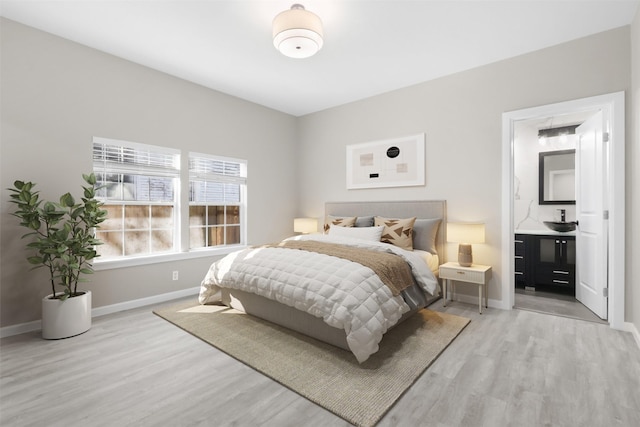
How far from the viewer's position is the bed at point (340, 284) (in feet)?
7.26

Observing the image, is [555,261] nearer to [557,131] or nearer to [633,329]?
[633,329]

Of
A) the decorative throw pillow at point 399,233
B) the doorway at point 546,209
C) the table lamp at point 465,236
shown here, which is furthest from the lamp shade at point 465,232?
the doorway at point 546,209

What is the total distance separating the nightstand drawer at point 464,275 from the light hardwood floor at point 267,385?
0.60m

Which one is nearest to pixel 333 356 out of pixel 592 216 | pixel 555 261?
pixel 592 216

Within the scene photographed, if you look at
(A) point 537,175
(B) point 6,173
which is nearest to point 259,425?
(B) point 6,173

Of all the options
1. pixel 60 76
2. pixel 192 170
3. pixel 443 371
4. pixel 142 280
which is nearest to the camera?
pixel 443 371

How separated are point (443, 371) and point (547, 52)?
11.1 feet

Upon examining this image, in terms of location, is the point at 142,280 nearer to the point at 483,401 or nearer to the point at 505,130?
the point at 483,401

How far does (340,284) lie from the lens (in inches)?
91.6

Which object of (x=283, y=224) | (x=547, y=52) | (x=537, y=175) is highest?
(x=547, y=52)

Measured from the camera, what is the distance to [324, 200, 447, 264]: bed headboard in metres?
3.94

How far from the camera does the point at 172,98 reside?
12.7 feet

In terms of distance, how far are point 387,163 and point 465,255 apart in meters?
1.71

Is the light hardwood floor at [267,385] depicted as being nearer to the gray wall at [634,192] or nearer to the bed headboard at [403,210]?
the gray wall at [634,192]
